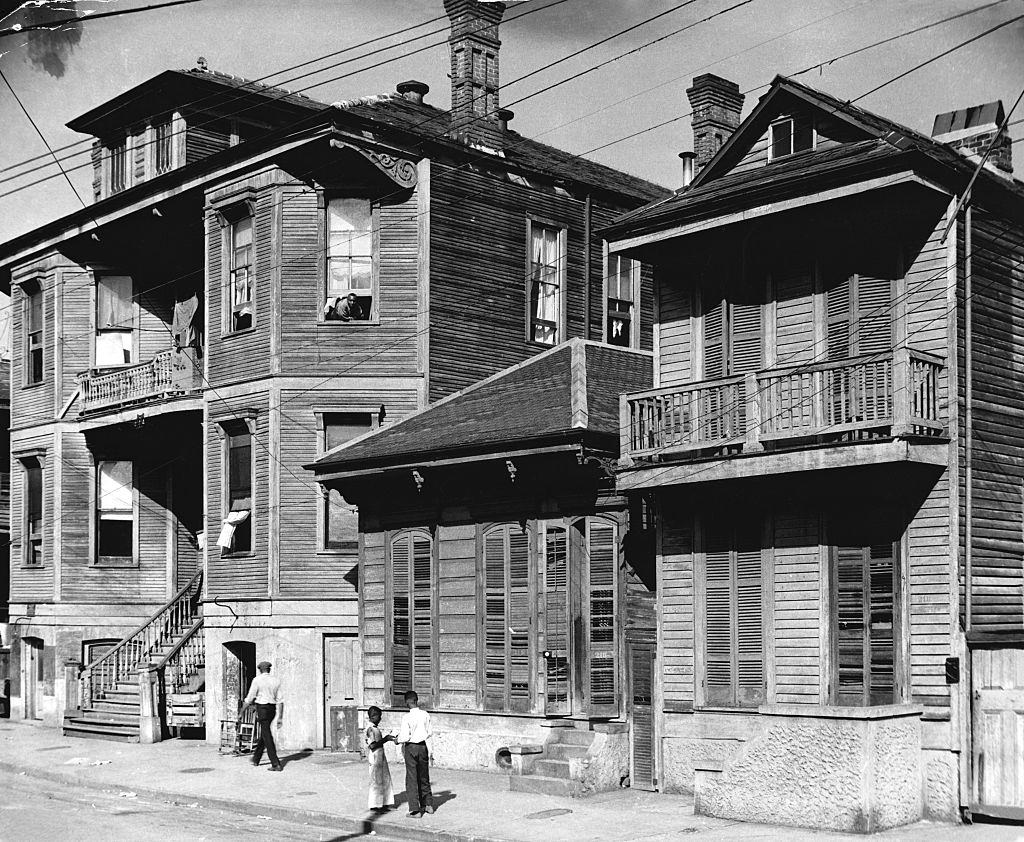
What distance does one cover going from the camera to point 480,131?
31.2 m

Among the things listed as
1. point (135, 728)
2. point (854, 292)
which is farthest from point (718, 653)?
point (135, 728)

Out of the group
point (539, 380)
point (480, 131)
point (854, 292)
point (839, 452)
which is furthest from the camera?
point (480, 131)

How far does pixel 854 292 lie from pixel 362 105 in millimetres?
14065

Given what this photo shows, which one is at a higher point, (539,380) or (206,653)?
(539,380)

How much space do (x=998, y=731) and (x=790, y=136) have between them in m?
8.89

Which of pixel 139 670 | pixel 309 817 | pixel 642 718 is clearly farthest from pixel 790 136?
pixel 139 670

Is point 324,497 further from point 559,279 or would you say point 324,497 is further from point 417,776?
point 417,776

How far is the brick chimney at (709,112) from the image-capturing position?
31.9 metres

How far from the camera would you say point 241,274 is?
29.6 m

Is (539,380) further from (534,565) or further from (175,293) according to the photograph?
(175,293)

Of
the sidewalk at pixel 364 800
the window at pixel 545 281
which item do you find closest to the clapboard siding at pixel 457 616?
the sidewalk at pixel 364 800

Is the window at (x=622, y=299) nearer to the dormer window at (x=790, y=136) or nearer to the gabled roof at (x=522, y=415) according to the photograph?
the gabled roof at (x=522, y=415)

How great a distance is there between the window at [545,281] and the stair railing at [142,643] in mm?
9658

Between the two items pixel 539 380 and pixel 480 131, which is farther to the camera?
pixel 480 131
